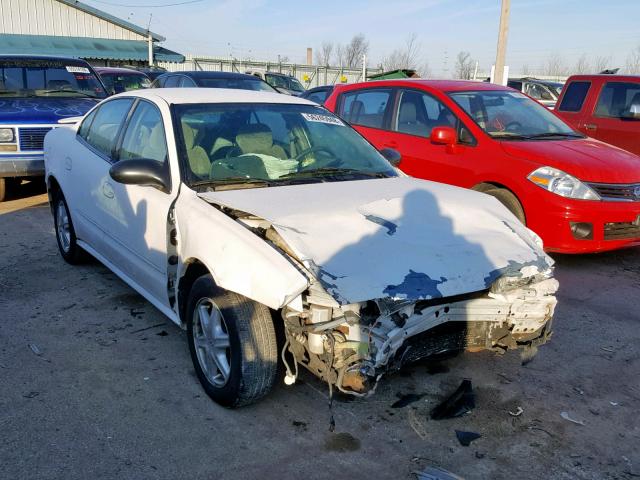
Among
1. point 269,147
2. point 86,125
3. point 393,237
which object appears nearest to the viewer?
point 393,237

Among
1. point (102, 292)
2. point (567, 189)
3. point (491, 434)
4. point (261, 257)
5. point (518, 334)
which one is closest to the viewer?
point (261, 257)

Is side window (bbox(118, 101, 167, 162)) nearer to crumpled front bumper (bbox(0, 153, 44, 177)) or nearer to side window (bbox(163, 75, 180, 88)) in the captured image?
crumpled front bumper (bbox(0, 153, 44, 177))

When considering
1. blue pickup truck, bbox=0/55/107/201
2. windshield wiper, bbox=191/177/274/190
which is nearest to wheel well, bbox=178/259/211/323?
windshield wiper, bbox=191/177/274/190

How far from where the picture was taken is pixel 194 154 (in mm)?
3715

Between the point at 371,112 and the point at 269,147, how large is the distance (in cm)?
348

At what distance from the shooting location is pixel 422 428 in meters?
3.07

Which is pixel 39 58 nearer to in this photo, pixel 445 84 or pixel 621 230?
pixel 445 84

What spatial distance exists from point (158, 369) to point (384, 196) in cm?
171

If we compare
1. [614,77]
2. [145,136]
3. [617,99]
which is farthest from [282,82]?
[145,136]

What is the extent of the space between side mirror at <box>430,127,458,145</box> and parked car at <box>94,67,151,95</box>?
10473 mm

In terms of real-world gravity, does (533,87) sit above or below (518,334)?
above

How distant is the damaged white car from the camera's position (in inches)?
109

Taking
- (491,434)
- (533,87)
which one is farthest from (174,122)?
(533,87)

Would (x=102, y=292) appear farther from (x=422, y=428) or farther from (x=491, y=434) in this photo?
(x=491, y=434)
